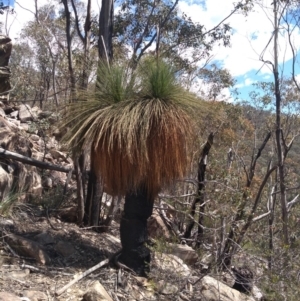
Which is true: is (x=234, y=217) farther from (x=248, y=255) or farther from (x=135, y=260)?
(x=135, y=260)

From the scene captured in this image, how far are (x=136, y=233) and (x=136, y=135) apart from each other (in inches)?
38.6

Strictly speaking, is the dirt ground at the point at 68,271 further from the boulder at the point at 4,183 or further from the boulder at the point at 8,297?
the boulder at the point at 4,183

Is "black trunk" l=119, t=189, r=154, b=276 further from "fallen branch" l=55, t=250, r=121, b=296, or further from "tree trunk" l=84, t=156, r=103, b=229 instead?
"tree trunk" l=84, t=156, r=103, b=229

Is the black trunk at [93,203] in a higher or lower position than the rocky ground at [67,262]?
higher

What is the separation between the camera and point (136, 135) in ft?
13.5

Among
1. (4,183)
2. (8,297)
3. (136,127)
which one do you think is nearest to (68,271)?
(8,297)

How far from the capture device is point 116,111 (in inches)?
165

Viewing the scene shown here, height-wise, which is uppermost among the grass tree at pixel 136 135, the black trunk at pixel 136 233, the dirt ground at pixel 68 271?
the grass tree at pixel 136 135

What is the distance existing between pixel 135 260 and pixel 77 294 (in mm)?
732

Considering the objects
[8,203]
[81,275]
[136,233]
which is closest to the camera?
[81,275]

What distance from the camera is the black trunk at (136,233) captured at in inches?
177

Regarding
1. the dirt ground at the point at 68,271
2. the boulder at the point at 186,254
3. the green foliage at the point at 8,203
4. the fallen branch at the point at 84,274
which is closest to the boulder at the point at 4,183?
the green foliage at the point at 8,203

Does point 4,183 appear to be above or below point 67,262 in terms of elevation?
above

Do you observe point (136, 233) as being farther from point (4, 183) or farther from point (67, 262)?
point (4, 183)
